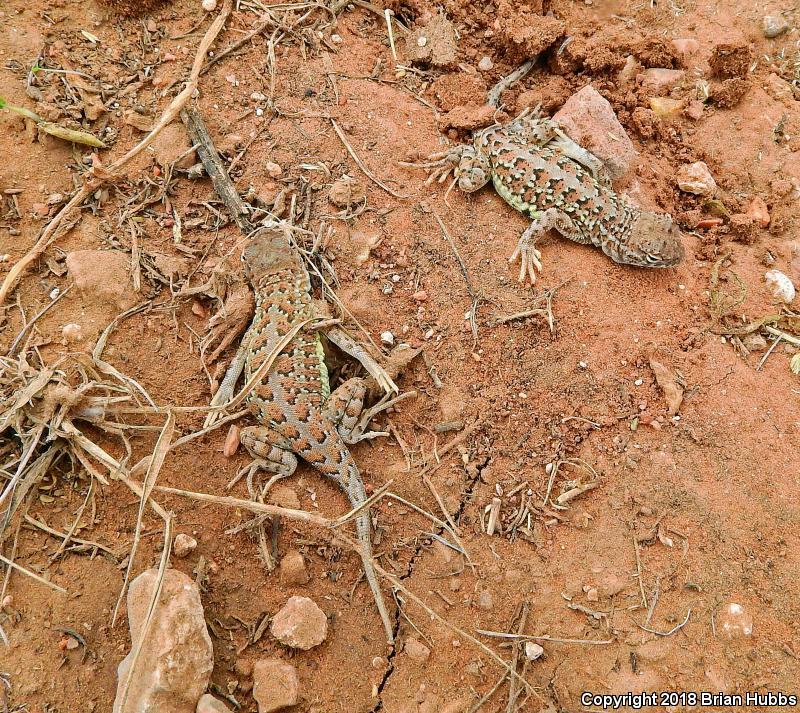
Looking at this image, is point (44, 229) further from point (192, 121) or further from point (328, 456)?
Result: point (328, 456)

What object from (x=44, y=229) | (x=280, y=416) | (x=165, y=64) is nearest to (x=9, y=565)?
(x=280, y=416)

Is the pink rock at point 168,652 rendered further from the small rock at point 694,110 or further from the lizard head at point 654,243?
the small rock at point 694,110

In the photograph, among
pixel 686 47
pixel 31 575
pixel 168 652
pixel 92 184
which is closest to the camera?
pixel 168 652

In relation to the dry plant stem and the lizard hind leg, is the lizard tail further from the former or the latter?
the dry plant stem

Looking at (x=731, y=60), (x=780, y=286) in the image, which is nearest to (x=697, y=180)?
(x=780, y=286)

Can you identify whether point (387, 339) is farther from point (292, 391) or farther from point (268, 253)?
point (268, 253)

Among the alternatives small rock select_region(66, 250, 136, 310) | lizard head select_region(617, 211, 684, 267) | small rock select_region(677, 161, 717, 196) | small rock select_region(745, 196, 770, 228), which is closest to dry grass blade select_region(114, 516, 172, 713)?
small rock select_region(66, 250, 136, 310)
